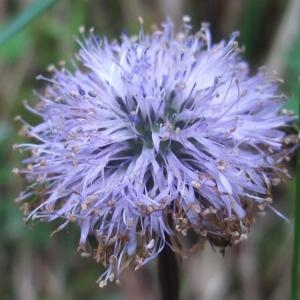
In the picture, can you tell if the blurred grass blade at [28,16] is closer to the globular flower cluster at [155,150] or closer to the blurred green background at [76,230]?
the globular flower cluster at [155,150]

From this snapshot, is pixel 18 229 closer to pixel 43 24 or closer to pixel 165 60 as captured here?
pixel 43 24

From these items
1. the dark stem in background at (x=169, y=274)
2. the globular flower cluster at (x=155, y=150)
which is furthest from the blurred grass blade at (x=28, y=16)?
the dark stem in background at (x=169, y=274)

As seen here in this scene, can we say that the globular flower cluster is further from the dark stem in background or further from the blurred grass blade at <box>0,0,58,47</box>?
the blurred grass blade at <box>0,0,58,47</box>

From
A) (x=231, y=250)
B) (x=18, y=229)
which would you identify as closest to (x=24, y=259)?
(x=18, y=229)

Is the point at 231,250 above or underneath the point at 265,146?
underneath

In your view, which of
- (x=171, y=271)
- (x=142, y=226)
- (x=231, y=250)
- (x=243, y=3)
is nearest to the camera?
(x=142, y=226)

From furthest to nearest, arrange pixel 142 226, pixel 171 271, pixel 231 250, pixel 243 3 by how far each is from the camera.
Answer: pixel 243 3 → pixel 231 250 → pixel 171 271 → pixel 142 226
